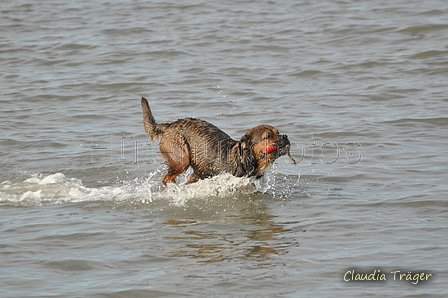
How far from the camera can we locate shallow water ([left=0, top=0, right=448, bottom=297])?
222 inches

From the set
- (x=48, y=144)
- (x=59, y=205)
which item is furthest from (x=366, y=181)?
(x=48, y=144)

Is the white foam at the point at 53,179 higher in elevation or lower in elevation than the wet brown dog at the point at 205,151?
lower

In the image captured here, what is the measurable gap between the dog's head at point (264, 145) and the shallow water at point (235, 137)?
1.62ft

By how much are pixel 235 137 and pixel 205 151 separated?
9.17ft

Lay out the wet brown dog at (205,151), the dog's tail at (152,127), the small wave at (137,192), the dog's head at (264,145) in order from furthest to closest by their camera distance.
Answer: the dog's tail at (152,127) < the small wave at (137,192) < the wet brown dog at (205,151) < the dog's head at (264,145)

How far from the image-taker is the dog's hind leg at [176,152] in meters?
7.80

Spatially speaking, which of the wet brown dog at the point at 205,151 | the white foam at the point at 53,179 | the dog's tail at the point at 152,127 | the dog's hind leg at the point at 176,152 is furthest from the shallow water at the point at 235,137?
the dog's tail at the point at 152,127

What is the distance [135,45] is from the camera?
17766 mm

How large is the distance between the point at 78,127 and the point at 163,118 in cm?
165

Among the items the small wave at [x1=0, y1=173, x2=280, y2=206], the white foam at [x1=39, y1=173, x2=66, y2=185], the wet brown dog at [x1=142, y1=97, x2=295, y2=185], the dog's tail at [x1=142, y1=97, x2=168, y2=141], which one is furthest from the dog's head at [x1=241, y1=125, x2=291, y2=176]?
the white foam at [x1=39, y1=173, x2=66, y2=185]

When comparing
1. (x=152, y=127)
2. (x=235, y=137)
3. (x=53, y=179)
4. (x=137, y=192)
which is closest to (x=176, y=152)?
(x=152, y=127)

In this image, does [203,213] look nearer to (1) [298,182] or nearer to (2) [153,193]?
(2) [153,193]

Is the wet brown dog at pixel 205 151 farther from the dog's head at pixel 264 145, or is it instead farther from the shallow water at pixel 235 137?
the shallow water at pixel 235 137

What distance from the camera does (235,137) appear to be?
10.6 m
